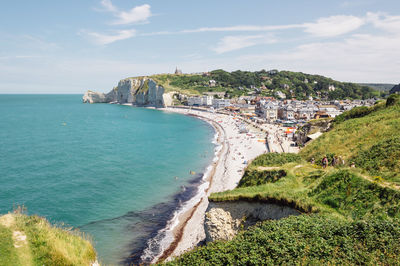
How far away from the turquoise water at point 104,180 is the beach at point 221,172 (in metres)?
2.34

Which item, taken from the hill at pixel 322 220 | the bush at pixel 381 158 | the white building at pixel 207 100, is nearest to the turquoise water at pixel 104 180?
the hill at pixel 322 220

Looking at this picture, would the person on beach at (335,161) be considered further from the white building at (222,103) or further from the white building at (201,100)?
the white building at (201,100)

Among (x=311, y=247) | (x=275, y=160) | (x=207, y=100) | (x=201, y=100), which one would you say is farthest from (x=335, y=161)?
(x=201, y=100)

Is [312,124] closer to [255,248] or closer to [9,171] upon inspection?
[255,248]

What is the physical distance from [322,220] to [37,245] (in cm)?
1261

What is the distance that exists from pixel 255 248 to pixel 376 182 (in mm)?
9110

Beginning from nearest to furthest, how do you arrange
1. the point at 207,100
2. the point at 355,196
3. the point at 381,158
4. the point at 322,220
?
1. the point at 322,220
2. the point at 355,196
3. the point at 381,158
4. the point at 207,100

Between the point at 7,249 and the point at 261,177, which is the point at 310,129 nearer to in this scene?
the point at 261,177

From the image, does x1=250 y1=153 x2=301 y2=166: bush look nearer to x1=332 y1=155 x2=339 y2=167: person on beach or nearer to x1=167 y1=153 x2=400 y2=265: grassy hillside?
x1=332 y1=155 x2=339 y2=167: person on beach

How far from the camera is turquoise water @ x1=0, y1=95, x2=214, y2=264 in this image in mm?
27266

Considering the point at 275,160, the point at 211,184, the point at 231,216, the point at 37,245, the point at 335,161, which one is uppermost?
the point at 37,245

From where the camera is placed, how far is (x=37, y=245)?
33.7ft

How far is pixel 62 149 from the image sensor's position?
58.8 meters

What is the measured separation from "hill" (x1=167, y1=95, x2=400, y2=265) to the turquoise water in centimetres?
1382
